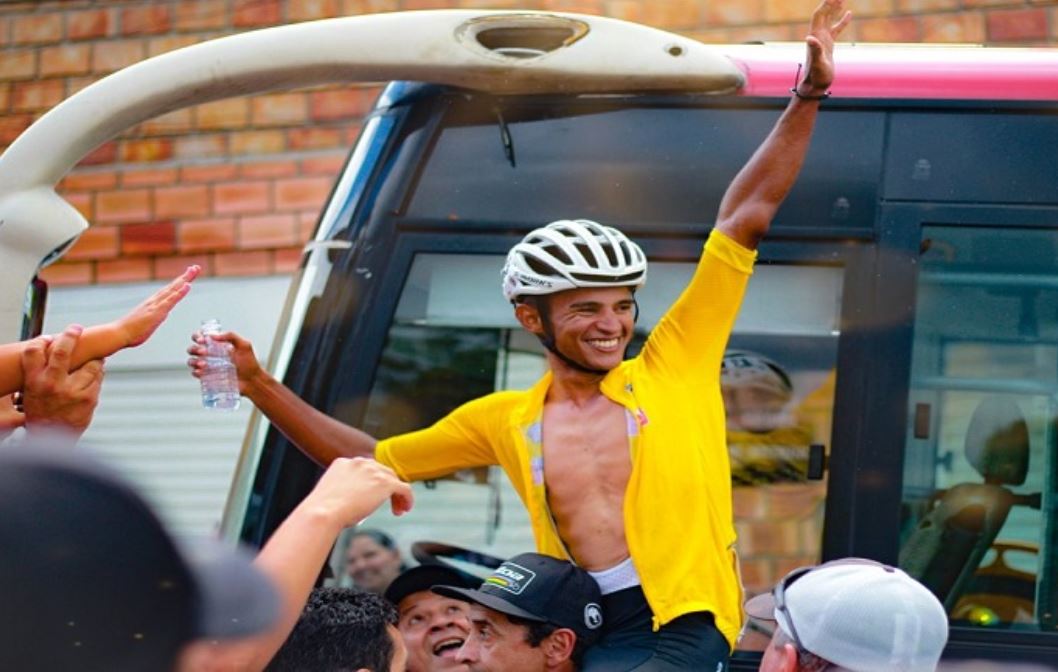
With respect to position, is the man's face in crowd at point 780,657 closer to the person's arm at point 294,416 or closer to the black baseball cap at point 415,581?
the person's arm at point 294,416

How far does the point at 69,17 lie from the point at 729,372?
19.0 feet

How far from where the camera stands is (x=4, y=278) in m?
4.77

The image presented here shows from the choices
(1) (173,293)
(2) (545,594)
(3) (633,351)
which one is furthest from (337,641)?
(3) (633,351)

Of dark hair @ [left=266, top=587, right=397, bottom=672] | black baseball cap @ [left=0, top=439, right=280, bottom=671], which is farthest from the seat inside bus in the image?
black baseball cap @ [left=0, top=439, right=280, bottom=671]

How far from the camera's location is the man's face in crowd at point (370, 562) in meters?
5.35

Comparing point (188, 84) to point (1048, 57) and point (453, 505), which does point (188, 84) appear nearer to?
point (453, 505)

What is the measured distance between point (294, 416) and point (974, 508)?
71.5 inches

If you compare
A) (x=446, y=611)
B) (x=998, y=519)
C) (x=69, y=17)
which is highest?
(x=69, y=17)

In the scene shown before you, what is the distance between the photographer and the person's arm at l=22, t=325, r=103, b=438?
3232mm

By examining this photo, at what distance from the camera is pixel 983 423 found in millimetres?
5047

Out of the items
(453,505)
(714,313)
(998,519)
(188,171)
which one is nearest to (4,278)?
(453,505)

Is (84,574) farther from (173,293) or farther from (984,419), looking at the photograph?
(984,419)

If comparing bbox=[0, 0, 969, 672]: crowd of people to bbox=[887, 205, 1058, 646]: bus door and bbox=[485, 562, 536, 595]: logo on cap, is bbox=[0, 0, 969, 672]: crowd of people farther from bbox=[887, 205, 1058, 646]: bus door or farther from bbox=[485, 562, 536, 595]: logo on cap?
bbox=[887, 205, 1058, 646]: bus door

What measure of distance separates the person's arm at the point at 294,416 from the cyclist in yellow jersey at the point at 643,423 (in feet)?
1.52
